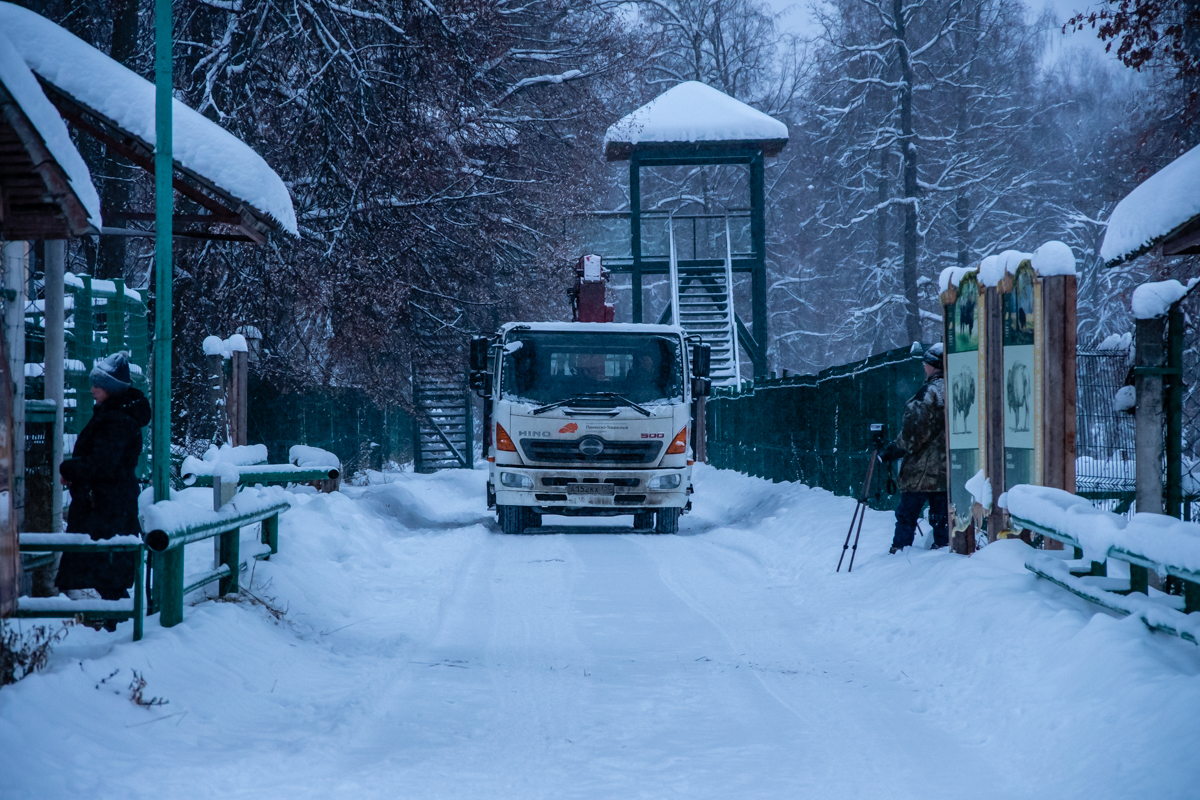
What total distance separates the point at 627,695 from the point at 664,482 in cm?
871

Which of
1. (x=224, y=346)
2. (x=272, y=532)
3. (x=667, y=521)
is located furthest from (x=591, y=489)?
(x=272, y=532)

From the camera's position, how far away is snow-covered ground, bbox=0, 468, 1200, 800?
4.70m

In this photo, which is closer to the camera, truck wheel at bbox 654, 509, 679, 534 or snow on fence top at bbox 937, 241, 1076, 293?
snow on fence top at bbox 937, 241, 1076, 293

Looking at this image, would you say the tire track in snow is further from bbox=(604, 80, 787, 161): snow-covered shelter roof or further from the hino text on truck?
bbox=(604, 80, 787, 161): snow-covered shelter roof

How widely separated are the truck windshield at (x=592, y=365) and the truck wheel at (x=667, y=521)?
142 cm

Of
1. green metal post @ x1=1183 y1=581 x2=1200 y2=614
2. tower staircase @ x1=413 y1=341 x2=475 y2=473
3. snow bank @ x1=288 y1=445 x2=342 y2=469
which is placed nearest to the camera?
green metal post @ x1=1183 y1=581 x2=1200 y2=614

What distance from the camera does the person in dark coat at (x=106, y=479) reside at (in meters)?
7.59

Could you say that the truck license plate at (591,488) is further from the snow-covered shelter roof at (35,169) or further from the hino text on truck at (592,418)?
the snow-covered shelter roof at (35,169)

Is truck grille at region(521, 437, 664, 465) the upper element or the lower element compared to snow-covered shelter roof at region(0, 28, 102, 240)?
lower

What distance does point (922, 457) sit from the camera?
10.6 meters

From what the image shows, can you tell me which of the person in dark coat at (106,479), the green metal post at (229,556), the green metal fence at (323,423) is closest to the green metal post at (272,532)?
the green metal post at (229,556)

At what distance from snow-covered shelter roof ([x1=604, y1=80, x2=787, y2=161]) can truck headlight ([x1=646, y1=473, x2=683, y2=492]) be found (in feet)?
44.9

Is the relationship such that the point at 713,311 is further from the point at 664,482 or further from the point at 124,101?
the point at 124,101

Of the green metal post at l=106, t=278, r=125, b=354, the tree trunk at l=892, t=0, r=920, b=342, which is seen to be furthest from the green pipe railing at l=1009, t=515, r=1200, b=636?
the tree trunk at l=892, t=0, r=920, b=342
